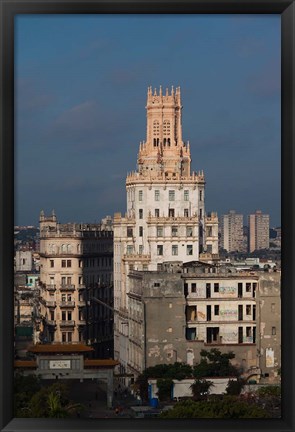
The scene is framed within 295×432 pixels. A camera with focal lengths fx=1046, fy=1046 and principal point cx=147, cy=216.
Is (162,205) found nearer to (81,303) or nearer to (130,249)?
(130,249)

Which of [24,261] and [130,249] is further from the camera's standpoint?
[130,249]

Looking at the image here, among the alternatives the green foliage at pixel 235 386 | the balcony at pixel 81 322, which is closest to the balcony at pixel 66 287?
the balcony at pixel 81 322

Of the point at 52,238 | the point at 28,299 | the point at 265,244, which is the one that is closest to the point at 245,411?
the point at 265,244

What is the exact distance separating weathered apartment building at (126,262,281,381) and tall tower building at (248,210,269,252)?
1230 mm

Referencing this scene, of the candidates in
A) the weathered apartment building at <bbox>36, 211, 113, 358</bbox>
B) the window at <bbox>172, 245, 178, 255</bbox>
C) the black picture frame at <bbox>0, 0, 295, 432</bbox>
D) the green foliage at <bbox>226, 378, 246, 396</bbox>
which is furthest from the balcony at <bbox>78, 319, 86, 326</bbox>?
the black picture frame at <bbox>0, 0, 295, 432</bbox>

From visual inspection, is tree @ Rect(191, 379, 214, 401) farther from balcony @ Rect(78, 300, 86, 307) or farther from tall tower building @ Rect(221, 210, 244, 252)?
balcony @ Rect(78, 300, 86, 307)

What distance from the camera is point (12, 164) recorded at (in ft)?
4.96

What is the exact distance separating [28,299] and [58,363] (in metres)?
3.79

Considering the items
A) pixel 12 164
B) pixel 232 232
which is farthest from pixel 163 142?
pixel 12 164

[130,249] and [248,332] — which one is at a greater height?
[130,249]

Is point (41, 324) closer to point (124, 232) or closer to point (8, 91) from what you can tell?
point (124, 232)

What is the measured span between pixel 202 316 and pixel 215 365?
1273 mm

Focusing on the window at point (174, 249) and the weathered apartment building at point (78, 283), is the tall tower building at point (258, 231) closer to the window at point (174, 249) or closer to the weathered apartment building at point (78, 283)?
the weathered apartment building at point (78, 283)

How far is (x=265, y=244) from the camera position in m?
8.75
